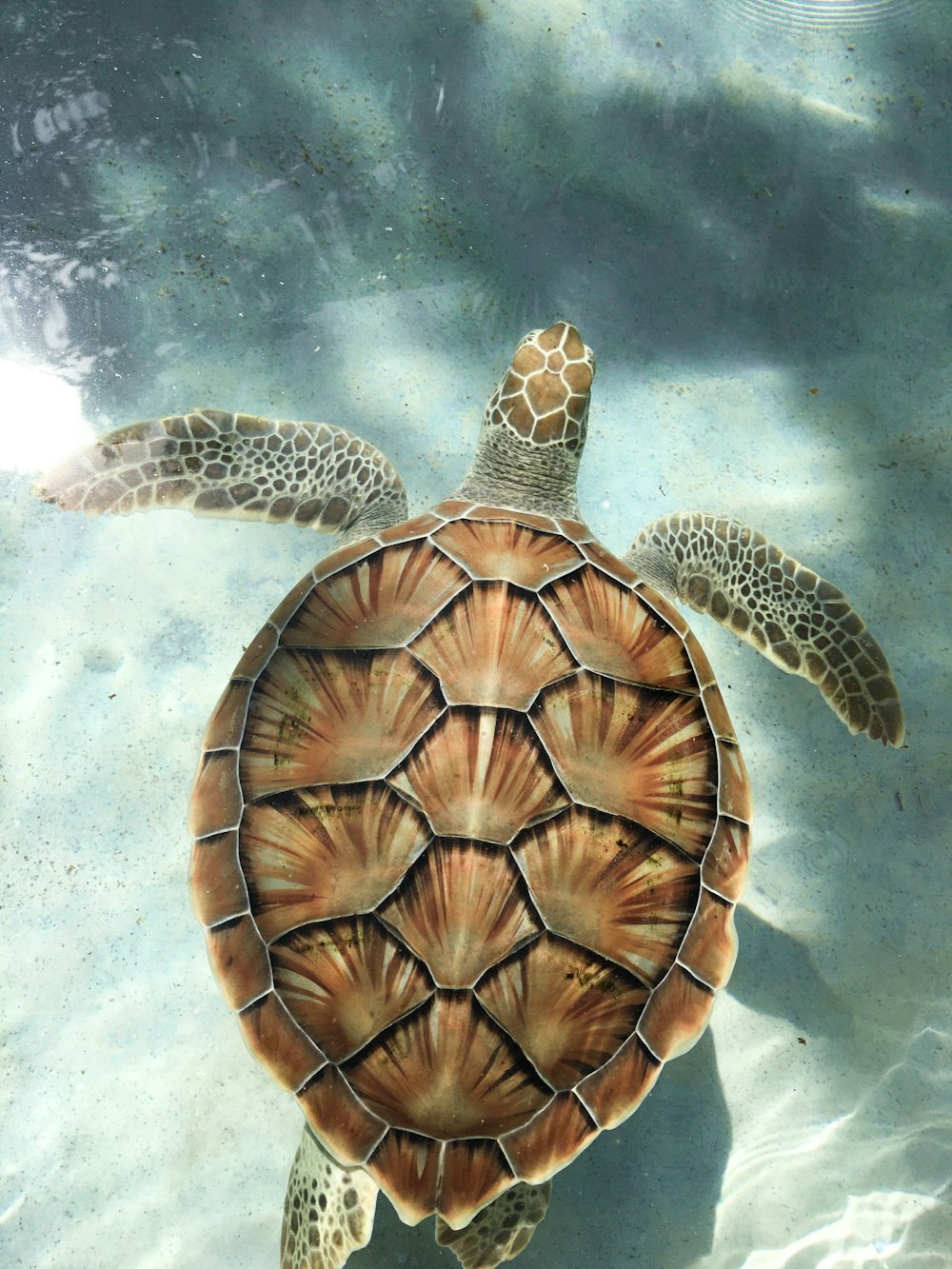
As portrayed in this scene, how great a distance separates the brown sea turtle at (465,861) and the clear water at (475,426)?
610 millimetres

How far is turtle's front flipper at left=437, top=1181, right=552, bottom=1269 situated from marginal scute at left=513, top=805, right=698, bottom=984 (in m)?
0.70

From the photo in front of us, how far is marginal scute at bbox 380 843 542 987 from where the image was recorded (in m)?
1.90

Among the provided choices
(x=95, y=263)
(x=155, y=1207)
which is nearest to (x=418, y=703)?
(x=155, y=1207)

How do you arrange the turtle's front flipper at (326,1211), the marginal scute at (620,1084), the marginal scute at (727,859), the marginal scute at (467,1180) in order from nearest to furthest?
the marginal scute at (467,1180)
the marginal scute at (620,1084)
the turtle's front flipper at (326,1211)
the marginal scute at (727,859)

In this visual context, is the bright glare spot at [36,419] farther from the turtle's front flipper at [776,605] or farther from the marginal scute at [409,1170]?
the marginal scute at [409,1170]

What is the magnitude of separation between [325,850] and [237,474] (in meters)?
1.47

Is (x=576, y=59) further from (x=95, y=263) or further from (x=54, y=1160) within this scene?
(x=54, y=1160)

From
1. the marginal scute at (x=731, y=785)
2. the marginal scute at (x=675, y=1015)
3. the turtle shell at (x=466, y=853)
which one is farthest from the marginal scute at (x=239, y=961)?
the marginal scute at (x=731, y=785)

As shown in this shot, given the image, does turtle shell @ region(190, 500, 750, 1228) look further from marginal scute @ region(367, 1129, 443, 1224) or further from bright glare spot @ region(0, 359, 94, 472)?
bright glare spot @ region(0, 359, 94, 472)

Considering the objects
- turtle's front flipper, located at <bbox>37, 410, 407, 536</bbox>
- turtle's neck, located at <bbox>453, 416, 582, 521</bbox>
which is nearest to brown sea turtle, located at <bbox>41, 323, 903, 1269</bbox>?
turtle's neck, located at <bbox>453, 416, 582, 521</bbox>

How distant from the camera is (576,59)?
3.47 m

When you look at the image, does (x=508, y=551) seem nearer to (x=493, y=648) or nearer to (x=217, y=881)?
(x=493, y=648)

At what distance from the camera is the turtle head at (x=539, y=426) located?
2916 mm

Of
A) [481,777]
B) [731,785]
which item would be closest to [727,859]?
[731,785]
